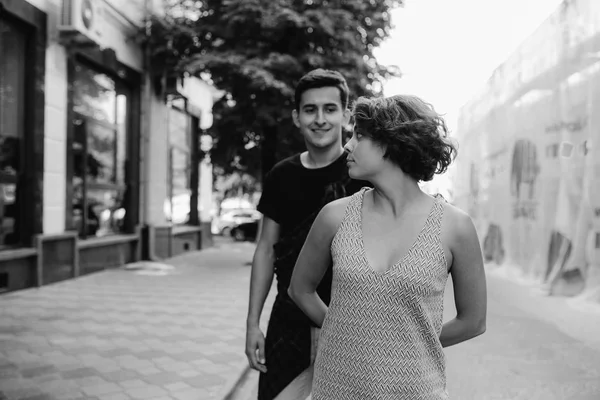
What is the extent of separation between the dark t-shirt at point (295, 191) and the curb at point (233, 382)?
2288 millimetres

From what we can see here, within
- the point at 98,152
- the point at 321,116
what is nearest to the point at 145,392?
the point at 321,116

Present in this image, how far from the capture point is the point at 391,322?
1542mm

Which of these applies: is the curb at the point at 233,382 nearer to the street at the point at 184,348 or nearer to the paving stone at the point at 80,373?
the street at the point at 184,348

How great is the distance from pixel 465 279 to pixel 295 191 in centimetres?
92

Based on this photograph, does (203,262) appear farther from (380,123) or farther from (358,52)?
(380,123)

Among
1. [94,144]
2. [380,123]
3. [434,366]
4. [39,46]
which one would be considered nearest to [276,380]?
[434,366]

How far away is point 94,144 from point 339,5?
578 cm

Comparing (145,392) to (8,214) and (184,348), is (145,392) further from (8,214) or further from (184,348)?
(8,214)

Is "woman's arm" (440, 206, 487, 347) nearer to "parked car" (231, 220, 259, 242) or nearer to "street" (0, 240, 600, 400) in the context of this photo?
"street" (0, 240, 600, 400)

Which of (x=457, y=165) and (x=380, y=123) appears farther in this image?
(x=457, y=165)

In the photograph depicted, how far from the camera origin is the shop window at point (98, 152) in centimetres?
1111

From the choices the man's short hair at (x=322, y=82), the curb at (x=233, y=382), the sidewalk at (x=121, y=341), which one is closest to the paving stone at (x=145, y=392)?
the sidewalk at (x=121, y=341)

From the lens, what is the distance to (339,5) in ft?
43.1

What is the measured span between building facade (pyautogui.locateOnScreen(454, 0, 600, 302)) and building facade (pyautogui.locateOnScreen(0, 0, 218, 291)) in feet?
23.1
